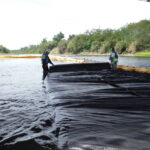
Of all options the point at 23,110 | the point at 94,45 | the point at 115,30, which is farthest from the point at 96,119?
the point at 115,30

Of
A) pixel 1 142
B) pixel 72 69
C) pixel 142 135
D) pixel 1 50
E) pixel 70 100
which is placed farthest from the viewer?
pixel 1 50

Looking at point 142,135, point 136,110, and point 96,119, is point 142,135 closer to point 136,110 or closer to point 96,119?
point 96,119

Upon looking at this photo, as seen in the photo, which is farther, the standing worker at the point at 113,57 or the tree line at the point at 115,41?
the tree line at the point at 115,41

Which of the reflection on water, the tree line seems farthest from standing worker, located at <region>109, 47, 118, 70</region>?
the tree line

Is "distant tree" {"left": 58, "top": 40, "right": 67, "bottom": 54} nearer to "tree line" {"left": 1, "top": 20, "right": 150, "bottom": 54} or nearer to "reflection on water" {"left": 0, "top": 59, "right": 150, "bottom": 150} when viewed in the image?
"tree line" {"left": 1, "top": 20, "right": 150, "bottom": 54}

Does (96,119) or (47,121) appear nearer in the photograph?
(96,119)

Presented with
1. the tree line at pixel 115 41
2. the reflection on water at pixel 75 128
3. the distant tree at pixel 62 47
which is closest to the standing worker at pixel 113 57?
the reflection on water at pixel 75 128

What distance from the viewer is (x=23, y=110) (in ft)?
18.5

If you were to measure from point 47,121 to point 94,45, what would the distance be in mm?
99578

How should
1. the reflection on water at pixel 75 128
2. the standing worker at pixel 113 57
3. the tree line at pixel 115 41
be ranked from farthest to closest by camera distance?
the tree line at pixel 115 41
the standing worker at pixel 113 57
the reflection on water at pixel 75 128

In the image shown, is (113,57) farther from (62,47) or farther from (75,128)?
(62,47)

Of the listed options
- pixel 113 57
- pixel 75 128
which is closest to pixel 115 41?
pixel 113 57

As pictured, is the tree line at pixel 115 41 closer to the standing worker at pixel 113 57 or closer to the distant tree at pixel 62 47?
the distant tree at pixel 62 47

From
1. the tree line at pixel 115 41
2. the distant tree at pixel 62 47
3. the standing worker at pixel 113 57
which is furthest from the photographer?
the distant tree at pixel 62 47
